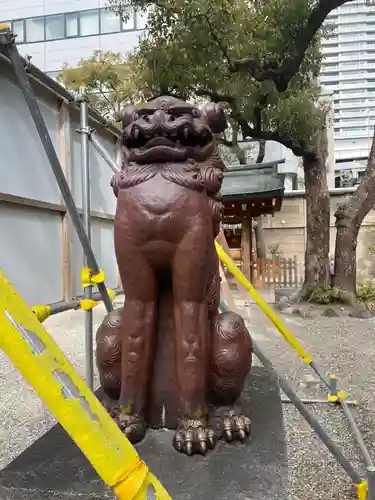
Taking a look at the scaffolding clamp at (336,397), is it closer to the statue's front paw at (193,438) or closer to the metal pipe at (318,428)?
the metal pipe at (318,428)

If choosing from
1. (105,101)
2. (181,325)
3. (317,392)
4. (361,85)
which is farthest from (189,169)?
(361,85)

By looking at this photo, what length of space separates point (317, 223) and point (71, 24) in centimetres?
1465

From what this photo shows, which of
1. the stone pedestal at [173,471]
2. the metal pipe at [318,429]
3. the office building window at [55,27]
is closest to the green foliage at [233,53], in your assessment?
the metal pipe at [318,429]

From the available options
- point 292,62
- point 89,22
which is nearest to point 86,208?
point 292,62

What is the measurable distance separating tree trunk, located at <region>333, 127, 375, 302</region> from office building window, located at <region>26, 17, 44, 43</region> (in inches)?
599

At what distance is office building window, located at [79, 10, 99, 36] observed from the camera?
1689 cm

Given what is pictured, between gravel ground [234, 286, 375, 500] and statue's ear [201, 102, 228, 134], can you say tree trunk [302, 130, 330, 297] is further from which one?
statue's ear [201, 102, 228, 134]

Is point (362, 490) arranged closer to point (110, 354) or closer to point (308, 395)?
point (110, 354)

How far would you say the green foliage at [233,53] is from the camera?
609 centimetres

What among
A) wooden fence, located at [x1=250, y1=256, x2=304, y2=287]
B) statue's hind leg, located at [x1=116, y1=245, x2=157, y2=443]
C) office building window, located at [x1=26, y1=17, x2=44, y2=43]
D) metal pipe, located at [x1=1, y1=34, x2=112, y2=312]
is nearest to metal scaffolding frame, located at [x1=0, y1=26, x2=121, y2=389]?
metal pipe, located at [x1=1, y1=34, x2=112, y2=312]

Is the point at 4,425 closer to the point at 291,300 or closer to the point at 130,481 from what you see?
the point at 130,481

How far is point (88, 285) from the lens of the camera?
1870 mm

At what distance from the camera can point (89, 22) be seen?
17.0m

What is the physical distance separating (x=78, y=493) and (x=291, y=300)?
6589 mm
